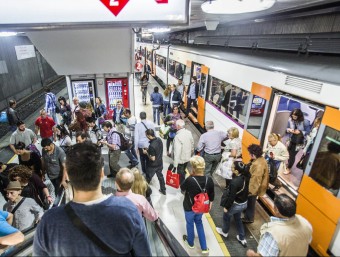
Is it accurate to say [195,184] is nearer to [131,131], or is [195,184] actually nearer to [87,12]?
[87,12]

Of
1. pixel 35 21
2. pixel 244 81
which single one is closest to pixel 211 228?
pixel 244 81

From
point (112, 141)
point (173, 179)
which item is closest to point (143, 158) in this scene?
point (112, 141)

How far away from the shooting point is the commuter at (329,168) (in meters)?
3.21

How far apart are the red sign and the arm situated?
8.00ft

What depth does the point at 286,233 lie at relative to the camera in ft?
7.27

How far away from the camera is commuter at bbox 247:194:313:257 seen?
2.20 meters

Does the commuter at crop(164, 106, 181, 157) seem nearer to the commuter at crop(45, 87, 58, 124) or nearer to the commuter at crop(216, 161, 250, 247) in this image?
the commuter at crop(216, 161, 250, 247)

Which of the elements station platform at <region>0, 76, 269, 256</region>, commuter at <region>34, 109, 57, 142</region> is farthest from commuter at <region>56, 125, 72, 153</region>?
station platform at <region>0, 76, 269, 256</region>

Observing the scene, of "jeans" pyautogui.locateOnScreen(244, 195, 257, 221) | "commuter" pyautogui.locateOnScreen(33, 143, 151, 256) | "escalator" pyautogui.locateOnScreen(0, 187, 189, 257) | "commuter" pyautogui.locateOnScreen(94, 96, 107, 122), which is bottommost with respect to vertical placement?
"jeans" pyautogui.locateOnScreen(244, 195, 257, 221)

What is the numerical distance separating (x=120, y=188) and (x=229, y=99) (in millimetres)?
4682

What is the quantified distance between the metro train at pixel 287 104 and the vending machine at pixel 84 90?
12.9ft

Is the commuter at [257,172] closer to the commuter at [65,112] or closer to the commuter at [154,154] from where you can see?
the commuter at [154,154]

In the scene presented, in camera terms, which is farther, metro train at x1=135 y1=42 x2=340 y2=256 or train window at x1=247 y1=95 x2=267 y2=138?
train window at x1=247 y1=95 x2=267 y2=138

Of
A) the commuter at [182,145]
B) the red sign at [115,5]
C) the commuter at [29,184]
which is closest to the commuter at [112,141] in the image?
the commuter at [182,145]
